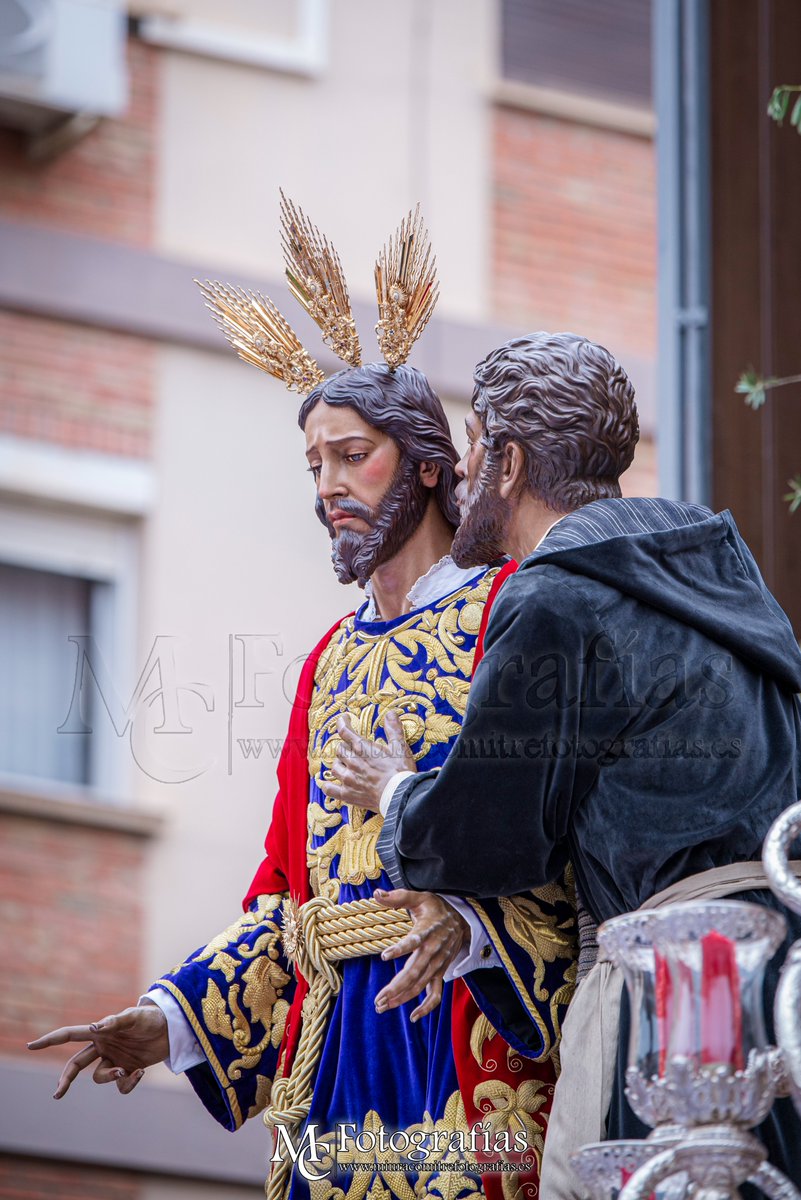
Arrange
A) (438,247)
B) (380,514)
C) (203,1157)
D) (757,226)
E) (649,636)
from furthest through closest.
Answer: (438,247)
(203,1157)
(757,226)
(380,514)
(649,636)

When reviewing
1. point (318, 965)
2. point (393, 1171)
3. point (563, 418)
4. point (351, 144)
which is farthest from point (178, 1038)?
point (351, 144)

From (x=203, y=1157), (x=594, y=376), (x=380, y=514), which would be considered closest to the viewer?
(x=594, y=376)

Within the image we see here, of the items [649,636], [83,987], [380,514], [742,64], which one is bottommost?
[83,987]

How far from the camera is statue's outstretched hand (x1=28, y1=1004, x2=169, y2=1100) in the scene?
4395mm

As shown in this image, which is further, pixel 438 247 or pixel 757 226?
pixel 438 247

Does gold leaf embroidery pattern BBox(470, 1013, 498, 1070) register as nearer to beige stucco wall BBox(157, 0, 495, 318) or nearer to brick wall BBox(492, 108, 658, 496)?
beige stucco wall BBox(157, 0, 495, 318)

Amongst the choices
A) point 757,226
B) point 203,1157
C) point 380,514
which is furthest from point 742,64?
point 203,1157

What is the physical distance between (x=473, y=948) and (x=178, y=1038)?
65 centimetres

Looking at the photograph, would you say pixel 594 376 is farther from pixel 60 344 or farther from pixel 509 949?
pixel 60 344

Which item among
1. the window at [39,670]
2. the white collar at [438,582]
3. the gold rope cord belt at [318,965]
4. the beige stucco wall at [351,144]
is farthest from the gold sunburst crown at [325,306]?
the beige stucco wall at [351,144]

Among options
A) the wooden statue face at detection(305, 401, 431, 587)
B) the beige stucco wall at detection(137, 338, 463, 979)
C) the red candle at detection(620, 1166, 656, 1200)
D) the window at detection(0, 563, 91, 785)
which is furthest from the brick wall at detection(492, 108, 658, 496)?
the red candle at detection(620, 1166, 656, 1200)

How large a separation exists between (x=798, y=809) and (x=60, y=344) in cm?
564

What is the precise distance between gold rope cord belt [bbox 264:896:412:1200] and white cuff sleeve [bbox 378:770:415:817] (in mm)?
237

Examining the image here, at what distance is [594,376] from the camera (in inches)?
166
